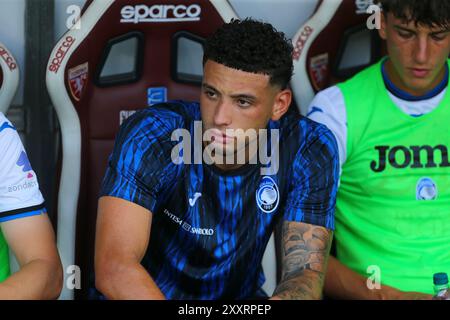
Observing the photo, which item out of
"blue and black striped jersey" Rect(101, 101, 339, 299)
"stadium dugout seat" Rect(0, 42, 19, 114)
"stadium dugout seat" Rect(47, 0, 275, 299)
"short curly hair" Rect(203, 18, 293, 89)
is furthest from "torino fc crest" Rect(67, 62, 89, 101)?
"short curly hair" Rect(203, 18, 293, 89)

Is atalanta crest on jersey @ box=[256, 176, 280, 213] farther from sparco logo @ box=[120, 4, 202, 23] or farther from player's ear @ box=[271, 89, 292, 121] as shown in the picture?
sparco logo @ box=[120, 4, 202, 23]

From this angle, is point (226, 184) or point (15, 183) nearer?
point (15, 183)

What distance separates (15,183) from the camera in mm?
2656

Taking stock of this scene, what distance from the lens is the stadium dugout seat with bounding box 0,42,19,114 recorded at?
313 centimetres

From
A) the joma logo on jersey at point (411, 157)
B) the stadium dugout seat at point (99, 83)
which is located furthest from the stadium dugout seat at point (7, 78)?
the joma logo on jersey at point (411, 157)

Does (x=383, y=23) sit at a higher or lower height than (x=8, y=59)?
higher

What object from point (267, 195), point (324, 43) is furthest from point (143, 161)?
point (324, 43)

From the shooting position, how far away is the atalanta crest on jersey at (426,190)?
309cm

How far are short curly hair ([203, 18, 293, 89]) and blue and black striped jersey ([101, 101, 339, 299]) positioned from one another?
9.0 inches

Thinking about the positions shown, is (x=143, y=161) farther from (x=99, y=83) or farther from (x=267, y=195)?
(x=99, y=83)

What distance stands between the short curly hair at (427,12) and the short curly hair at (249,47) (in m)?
0.46

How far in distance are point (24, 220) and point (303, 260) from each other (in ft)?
2.29

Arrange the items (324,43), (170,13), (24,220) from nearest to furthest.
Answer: (24,220), (170,13), (324,43)

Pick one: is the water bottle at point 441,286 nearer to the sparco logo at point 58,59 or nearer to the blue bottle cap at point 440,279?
the blue bottle cap at point 440,279
